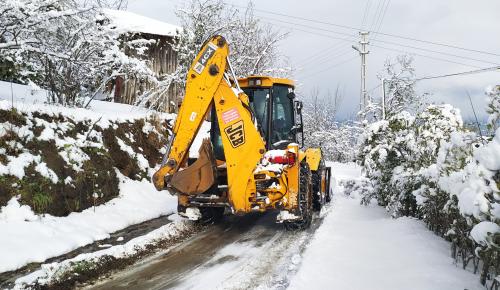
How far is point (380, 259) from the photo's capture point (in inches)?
209

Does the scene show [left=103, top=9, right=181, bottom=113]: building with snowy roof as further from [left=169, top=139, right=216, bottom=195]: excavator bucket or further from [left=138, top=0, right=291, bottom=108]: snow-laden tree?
[left=169, top=139, right=216, bottom=195]: excavator bucket

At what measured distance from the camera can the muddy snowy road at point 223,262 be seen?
499 centimetres

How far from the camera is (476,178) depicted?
3.26m

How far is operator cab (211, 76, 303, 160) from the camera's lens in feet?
25.3

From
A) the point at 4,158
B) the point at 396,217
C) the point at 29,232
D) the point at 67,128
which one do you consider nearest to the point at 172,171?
the point at 29,232

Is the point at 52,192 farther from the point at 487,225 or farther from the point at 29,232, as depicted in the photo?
the point at 487,225

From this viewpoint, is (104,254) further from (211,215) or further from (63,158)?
(63,158)

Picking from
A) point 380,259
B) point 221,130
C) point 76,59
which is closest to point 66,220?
point 221,130

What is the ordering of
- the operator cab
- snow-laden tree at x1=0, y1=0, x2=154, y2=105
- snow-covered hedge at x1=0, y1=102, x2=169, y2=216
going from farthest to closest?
1. snow-laden tree at x1=0, y1=0, x2=154, y2=105
2. the operator cab
3. snow-covered hedge at x1=0, y1=102, x2=169, y2=216

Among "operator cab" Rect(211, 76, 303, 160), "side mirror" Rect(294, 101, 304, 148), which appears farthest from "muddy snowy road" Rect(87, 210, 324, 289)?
"side mirror" Rect(294, 101, 304, 148)

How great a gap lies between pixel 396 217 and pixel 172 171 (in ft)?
13.4

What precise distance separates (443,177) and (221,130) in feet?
11.2

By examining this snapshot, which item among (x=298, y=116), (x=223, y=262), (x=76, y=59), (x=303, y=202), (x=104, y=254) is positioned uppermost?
(x=76, y=59)

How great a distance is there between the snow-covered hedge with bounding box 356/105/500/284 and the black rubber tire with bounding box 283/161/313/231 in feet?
4.93
